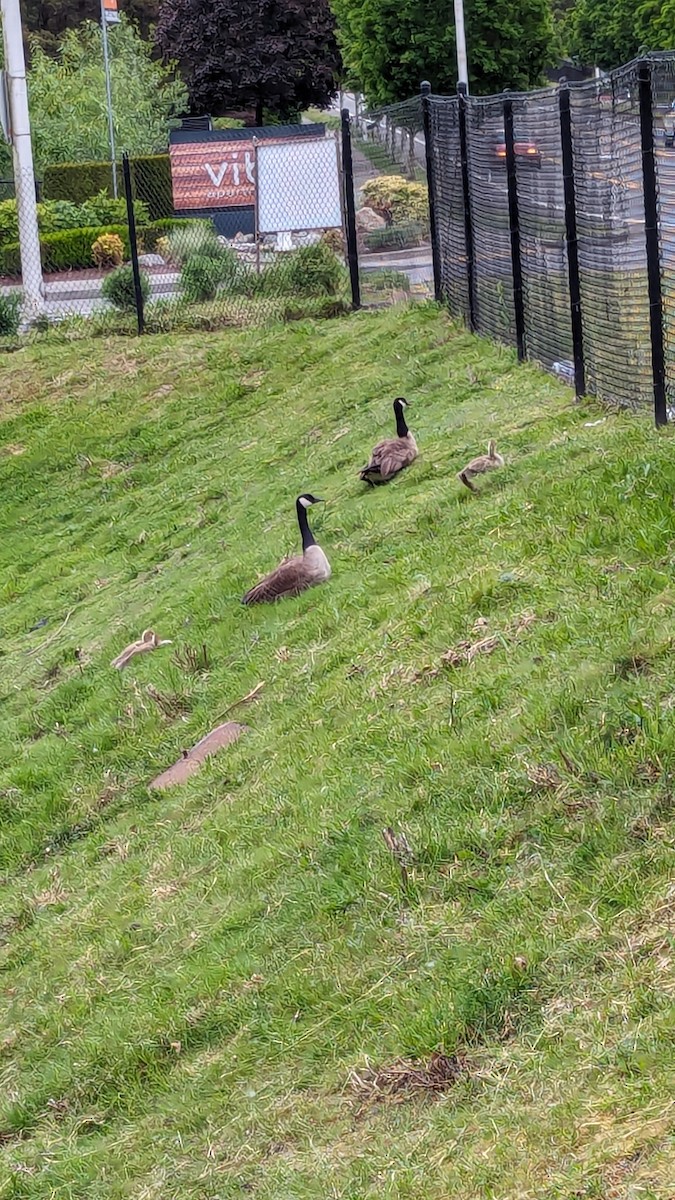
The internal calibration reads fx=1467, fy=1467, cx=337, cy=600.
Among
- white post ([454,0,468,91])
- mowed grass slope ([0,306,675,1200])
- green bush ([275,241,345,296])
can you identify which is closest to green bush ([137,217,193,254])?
green bush ([275,241,345,296])

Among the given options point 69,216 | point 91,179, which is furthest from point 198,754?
point 91,179

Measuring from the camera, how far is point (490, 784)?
561 centimetres

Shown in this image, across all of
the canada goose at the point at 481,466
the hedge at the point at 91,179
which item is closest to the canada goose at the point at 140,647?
the canada goose at the point at 481,466

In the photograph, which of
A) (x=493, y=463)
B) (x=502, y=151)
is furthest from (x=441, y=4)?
(x=493, y=463)

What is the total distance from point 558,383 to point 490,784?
21.5 ft

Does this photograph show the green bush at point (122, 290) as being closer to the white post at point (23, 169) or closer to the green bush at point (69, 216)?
the white post at point (23, 169)

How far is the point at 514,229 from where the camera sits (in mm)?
12445

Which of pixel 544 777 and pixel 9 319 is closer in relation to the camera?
pixel 544 777

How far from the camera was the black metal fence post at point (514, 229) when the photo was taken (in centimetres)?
1215

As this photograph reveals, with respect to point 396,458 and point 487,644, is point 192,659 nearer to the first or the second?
point 396,458

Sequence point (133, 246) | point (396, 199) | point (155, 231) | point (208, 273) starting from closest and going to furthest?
point (396, 199) < point (133, 246) < point (208, 273) < point (155, 231)

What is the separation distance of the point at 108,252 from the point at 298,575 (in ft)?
52.6

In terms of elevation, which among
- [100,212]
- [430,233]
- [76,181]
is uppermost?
[76,181]

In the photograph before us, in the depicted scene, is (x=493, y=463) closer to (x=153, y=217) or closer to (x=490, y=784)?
(x=490, y=784)
